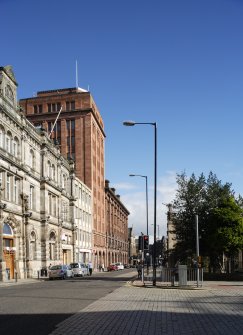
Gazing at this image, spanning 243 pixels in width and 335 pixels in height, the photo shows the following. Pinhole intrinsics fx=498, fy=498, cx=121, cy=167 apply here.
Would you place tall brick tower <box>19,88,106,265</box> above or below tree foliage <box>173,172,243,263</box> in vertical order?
above

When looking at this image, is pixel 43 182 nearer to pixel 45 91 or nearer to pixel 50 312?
pixel 50 312

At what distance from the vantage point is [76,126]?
9750 cm

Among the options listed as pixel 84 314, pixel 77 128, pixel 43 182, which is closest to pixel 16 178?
pixel 43 182

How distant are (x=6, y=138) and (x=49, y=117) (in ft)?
176

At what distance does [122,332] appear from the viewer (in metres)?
10.8

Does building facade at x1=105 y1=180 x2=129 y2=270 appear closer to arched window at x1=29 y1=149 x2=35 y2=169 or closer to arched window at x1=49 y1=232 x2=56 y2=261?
arched window at x1=49 y1=232 x2=56 y2=261

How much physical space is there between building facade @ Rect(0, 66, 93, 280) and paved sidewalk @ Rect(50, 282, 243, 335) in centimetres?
2681

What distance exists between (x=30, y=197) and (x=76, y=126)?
44.4m

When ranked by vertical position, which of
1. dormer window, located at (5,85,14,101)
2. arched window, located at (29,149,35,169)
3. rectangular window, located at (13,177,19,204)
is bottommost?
rectangular window, located at (13,177,19,204)

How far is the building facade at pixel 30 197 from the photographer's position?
152 feet

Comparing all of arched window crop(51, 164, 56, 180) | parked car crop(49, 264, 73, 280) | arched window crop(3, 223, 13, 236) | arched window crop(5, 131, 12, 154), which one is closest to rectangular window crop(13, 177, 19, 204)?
arched window crop(3, 223, 13, 236)

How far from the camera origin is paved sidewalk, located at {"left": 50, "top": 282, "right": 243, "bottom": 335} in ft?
35.8

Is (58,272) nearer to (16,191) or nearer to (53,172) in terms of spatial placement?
(16,191)

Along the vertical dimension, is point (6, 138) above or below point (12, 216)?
above
